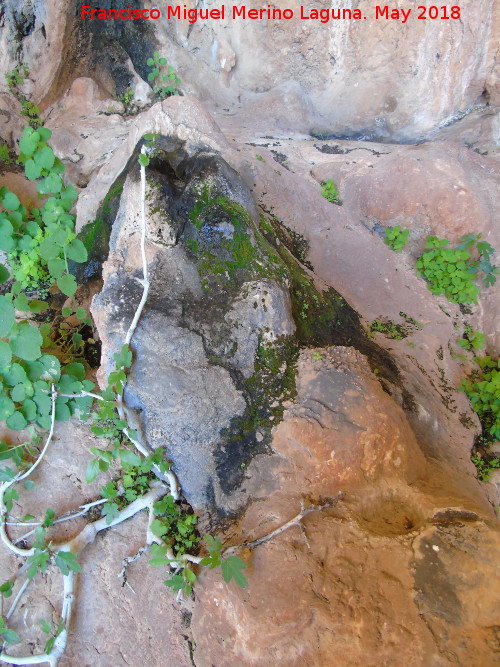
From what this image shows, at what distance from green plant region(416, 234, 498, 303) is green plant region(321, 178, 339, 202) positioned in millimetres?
1080

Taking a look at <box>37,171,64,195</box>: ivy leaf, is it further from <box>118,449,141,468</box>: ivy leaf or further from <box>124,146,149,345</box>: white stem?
<box>118,449,141,468</box>: ivy leaf

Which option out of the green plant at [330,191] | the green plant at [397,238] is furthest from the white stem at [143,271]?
the green plant at [397,238]

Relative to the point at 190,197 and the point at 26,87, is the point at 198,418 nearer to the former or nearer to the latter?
the point at 190,197

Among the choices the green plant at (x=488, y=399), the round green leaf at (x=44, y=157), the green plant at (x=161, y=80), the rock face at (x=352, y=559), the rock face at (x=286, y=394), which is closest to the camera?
the rock face at (x=352, y=559)

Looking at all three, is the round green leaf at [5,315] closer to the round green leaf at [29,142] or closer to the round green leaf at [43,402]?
the round green leaf at [43,402]

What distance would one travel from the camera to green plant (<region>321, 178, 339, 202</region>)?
177 inches

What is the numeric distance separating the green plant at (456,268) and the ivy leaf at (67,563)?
3.88m

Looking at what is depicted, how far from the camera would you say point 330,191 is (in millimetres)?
4512

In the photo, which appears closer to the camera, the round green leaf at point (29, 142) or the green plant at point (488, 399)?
the round green leaf at point (29, 142)

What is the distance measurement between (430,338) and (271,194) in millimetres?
2094

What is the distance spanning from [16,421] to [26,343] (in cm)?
48

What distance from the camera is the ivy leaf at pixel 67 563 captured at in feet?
6.83

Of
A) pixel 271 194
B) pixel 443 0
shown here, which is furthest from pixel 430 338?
pixel 443 0

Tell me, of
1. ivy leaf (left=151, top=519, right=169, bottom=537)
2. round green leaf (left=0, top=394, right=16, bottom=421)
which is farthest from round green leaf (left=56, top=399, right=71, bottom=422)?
ivy leaf (left=151, top=519, right=169, bottom=537)
